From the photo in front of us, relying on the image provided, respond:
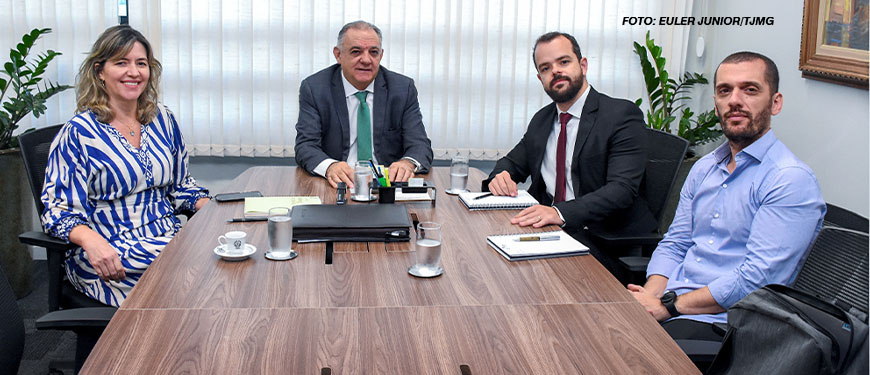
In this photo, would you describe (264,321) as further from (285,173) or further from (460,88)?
(460,88)

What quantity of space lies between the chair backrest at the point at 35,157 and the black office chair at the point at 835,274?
200 centimetres

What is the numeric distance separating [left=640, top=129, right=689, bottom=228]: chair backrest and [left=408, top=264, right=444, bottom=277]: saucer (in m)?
1.25

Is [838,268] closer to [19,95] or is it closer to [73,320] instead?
[73,320]

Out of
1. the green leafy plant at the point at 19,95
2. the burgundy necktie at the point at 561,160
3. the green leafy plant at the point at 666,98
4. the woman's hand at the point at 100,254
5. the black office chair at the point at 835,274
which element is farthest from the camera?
the green leafy plant at the point at 666,98

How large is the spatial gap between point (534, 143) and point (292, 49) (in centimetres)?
176

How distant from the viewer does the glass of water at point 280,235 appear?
195cm

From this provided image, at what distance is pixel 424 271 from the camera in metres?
1.85

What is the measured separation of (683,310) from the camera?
2.09 metres

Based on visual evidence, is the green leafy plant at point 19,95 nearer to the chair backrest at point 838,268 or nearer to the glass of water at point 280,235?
the glass of water at point 280,235

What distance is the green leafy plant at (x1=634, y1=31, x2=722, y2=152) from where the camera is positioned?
4004 mm

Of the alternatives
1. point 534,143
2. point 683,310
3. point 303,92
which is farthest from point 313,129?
point 683,310

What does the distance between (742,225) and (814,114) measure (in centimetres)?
142

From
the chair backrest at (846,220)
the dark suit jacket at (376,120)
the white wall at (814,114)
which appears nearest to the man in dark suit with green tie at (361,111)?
the dark suit jacket at (376,120)

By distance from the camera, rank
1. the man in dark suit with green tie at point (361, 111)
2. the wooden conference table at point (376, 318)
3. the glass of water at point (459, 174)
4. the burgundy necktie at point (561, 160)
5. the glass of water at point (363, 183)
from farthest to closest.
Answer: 1. the man in dark suit with green tie at point (361, 111)
2. the burgundy necktie at point (561, 160)
3. the glass of water at point (459, 174)
4. the glass of water at point (363, 183)
5. the wooden conference table at point (376, 318)
